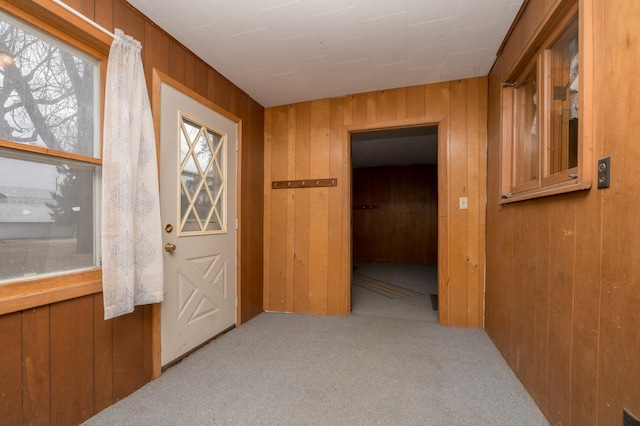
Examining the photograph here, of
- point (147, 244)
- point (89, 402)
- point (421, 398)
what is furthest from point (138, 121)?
point (421, 398)

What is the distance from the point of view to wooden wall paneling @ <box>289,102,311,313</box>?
3.04 metres

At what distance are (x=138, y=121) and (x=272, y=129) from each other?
1719 millimetres

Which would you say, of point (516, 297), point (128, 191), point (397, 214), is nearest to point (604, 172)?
point (516, 297)

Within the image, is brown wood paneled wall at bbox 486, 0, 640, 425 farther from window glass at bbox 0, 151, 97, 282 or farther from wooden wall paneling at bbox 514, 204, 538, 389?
window glass at bbox 0, 151, 97, 282

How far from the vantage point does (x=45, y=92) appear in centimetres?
133

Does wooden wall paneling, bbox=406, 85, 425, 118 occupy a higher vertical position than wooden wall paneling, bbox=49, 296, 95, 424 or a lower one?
higher

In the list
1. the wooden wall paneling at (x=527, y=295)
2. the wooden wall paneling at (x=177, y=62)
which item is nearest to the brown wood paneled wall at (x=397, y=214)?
the wooden wall paneling at (x=527, y=295)

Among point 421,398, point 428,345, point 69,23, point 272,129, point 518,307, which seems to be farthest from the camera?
point 272,129

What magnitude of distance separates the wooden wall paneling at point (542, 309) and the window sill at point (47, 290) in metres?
2.37

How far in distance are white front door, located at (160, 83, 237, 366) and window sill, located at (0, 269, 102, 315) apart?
0.48m

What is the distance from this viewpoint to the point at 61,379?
133 centimetres

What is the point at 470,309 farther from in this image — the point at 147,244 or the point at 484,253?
the point at 147,244

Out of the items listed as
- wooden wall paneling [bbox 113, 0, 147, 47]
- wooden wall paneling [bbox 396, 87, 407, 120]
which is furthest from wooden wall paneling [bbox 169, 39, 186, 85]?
wooden wall paneling [bbox 396, 87, 407, 120]

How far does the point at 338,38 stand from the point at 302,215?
1701 mm
